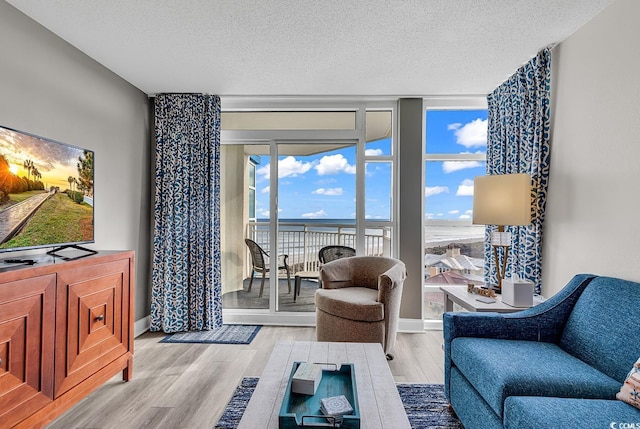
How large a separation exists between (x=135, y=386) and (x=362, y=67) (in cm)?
319

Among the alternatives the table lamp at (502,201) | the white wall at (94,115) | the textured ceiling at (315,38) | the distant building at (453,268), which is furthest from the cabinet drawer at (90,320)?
the distant building at (453,268)

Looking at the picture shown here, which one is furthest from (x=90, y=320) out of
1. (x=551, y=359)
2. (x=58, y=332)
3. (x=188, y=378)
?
(x=551, y=359)

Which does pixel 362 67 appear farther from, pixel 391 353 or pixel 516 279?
pixel 391 353

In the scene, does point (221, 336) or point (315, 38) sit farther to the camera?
point (221, 336)

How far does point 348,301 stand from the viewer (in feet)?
9.42

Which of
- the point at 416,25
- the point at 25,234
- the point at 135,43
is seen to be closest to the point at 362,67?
the point at 416,25

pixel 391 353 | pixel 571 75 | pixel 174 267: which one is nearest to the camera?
pixel 571 75

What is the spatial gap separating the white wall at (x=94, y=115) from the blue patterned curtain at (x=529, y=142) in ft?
12.3

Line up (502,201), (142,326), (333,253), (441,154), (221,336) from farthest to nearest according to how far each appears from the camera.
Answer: (333,253) → (441,154) → (142,326) → (221,336) → (502,201)

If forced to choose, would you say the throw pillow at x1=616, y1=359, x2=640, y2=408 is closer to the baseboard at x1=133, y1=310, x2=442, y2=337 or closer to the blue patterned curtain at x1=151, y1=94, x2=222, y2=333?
the baseboard at x1=133, y1=310, x2=442, y2=337

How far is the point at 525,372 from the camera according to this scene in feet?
5.18

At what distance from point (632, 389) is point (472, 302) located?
1.07 meters

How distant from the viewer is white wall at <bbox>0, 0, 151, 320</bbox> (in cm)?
221

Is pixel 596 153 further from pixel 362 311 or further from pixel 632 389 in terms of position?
pixel 362 311
